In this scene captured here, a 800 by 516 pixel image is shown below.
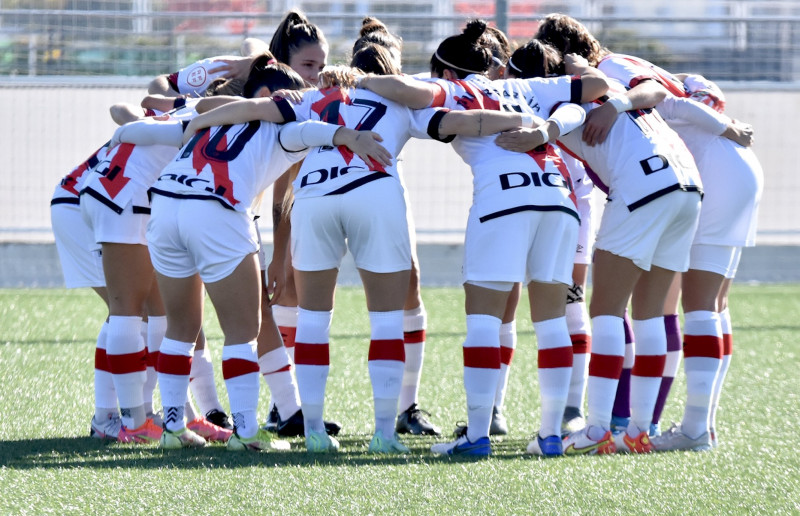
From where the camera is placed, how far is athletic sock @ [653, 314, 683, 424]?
454 cm

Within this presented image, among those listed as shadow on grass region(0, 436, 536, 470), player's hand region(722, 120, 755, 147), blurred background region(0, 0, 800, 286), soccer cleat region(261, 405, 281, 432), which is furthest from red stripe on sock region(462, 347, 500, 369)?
blurred background region(0, 0, 800, 286)

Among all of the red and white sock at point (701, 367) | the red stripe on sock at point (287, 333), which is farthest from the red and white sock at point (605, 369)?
the red stripe on sock at point (287, 333)

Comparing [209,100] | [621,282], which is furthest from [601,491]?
[209,100]

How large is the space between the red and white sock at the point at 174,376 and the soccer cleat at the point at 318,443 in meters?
0.51

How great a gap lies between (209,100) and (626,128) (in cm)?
167

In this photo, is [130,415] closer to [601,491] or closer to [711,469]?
[601,491]

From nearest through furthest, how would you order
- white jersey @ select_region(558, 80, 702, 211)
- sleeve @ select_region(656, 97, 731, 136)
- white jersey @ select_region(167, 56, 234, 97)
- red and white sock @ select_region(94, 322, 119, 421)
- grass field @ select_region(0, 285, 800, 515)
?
grass field @ select_region(0, 285, 800, 515) < white jersey @ select_region(558, 80, 702, 211) < sleeve @ select_region(656, 97, 731, 136) < red and white sock @ select_region(94, 322, 119, 421) < white jersey @ select_region(167, 56, 234, 97)

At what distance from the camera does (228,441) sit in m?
4.05

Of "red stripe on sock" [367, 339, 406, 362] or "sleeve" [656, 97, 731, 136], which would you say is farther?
"sleeve" [656, 97, 731, 136]

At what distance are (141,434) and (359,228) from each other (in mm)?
1268

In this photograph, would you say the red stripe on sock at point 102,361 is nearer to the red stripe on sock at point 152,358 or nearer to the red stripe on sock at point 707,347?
the red stripe on sock at point 152,358

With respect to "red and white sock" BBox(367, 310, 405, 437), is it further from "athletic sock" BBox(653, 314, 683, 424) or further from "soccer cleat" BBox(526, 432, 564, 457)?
"athletic sock" BBox(653, 314, 683, 424)

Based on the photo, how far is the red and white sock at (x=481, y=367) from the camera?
12.6ft

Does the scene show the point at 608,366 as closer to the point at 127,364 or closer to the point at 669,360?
the point at 669,360
